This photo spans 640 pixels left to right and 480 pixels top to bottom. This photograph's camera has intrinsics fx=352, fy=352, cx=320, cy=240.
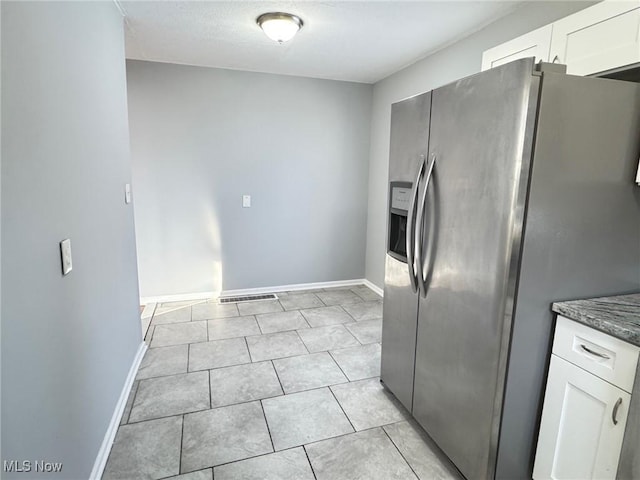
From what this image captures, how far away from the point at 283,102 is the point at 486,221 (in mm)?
3107

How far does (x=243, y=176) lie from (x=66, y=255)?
2.67 metres

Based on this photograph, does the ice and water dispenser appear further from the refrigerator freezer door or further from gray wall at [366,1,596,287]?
gray wall at [366,1,596,287]

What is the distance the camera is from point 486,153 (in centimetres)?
140

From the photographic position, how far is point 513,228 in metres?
1.32

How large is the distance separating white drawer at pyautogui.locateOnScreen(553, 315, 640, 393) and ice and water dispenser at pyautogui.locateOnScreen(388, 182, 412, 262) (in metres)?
0.81

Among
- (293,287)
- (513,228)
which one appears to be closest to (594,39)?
(513,228)

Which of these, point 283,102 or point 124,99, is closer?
point 124,99

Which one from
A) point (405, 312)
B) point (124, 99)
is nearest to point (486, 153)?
point (405, 312)

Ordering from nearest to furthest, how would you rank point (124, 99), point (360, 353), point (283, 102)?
point (124, 99)
point (360, 353)
point (283, 102)

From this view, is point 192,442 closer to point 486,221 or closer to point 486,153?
point 486,221

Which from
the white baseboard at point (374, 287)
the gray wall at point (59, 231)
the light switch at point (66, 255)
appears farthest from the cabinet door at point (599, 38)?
the white baseboard at point (374, 287)

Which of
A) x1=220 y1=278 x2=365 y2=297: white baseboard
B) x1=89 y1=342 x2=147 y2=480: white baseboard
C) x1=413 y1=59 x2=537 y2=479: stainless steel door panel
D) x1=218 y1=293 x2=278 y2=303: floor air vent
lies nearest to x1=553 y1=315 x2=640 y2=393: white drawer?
x1=413 y1=59 x2=537 y2=479: stainless steel door panel

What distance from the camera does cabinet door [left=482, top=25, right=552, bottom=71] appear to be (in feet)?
5.60

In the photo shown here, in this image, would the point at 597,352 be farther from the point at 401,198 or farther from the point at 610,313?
the point at 401,198
